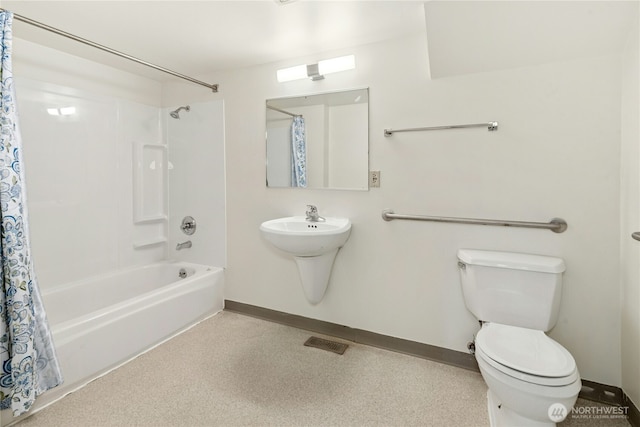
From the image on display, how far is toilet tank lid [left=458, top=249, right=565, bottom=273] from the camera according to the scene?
5.20 ft

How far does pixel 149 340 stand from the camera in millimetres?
2143

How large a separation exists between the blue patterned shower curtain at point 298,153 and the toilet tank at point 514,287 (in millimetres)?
1243

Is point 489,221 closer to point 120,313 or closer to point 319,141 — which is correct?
point 319,141

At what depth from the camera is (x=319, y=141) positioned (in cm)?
229

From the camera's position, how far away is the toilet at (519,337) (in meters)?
1.18

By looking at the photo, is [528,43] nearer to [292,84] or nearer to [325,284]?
[292,84]

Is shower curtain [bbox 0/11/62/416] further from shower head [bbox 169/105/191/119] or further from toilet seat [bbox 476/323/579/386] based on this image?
toilet seat [bbox 476/323/579/386]

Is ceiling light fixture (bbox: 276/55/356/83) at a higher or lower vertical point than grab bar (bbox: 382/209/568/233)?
higher

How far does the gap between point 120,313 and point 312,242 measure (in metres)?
1.27

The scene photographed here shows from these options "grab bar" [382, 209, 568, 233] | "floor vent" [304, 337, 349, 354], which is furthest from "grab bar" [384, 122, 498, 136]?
"floor vent" [304, 337, 349, 354]

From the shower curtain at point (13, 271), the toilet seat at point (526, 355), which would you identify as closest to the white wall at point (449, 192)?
the toilet seat at point (526, 355)

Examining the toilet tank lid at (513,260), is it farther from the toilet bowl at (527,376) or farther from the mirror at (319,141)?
the mirror at (319,141)

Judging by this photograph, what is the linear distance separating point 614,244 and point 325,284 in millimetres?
1622

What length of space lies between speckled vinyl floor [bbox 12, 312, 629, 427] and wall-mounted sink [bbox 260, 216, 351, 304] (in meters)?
0.47
